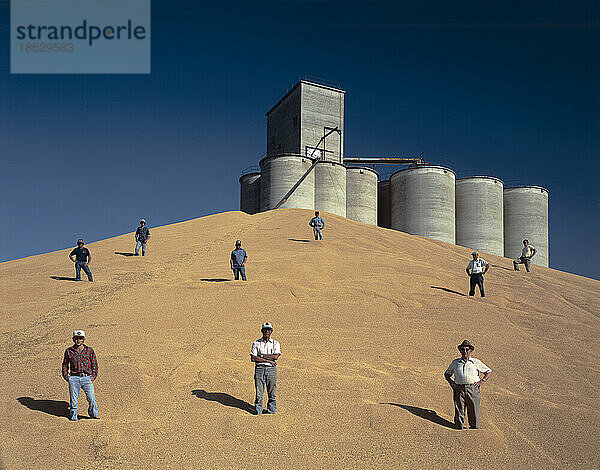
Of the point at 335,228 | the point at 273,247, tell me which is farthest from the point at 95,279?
the point at 335,228

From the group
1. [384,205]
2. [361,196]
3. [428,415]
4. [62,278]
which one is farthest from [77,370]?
[384,205]

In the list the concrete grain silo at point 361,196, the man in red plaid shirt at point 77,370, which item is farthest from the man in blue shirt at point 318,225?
the concrete grain silo at point 361,196

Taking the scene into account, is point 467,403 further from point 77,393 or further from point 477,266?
point 477,266

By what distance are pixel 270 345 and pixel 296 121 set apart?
4123 cm

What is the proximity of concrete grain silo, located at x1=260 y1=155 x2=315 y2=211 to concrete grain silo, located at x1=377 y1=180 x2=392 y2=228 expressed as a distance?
8990mm

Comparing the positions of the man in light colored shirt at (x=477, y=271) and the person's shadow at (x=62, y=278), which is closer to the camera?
the man in light colored shirt at (x=477, y=271)

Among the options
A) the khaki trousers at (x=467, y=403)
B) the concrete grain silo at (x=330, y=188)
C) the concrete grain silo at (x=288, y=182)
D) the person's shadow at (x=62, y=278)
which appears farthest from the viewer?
the concrete grain silo at (x=330, y=188)

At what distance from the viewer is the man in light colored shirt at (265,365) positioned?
30.6ft

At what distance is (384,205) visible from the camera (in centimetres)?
5100

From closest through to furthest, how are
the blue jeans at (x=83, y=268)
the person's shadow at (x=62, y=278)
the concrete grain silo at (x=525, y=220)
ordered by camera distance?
the blue jeans at (x=83, y=268) → the person's shadow at (x=62, y=278) → the concrete grain silo at (x=525, y=220)

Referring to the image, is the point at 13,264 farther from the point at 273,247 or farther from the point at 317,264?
the point at 317,264

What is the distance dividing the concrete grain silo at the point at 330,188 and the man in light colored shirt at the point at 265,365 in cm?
3512

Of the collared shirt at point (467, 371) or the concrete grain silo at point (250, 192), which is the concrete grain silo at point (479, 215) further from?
the collared shirt at point (467, 371)

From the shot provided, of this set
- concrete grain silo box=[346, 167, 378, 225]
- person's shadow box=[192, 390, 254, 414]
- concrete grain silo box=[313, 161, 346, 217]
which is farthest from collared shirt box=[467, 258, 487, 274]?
concrete grain silo box=[346, 167, 378, 225]
